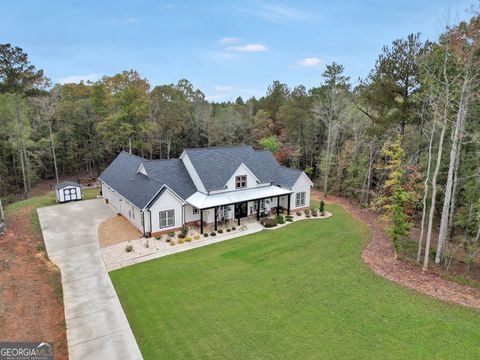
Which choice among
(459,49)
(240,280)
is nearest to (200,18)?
(459,49)

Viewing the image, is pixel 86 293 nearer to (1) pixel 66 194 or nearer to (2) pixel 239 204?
(2) pixel 239 204

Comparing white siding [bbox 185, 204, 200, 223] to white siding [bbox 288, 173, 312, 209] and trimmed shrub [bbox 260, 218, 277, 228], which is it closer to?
trimmed shrub [bbox 260, 218, 277, 228]

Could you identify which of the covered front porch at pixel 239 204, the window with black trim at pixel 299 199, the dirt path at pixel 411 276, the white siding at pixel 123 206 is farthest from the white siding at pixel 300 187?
the white siding at pixel 123 206

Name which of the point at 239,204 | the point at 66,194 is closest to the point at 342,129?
the point at 239,204

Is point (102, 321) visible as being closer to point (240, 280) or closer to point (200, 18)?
point (240, 280)

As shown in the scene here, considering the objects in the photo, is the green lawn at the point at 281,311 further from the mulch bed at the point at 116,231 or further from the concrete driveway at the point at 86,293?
the mulch bed at the point at 116,231
